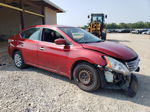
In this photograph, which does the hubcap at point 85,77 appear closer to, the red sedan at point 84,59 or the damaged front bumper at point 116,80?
the red sedan at point 84,59

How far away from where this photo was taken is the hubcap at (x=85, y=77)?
3.49 meters

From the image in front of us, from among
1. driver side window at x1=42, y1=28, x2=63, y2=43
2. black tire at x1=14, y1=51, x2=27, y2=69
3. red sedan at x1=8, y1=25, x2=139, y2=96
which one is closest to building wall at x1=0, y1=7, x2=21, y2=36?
black tire at x1=14, y1=51, x2=27, y2=69

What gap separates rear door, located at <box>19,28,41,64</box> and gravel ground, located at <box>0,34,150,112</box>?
0.67m

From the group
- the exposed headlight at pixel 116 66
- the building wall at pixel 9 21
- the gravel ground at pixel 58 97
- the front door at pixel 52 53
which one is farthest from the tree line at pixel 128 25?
the exposed headlight at pixel 116 66

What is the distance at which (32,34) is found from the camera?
4922 mm

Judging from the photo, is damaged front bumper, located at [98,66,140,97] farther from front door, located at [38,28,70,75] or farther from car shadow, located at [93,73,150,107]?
front door, located at [38,28,70,75]

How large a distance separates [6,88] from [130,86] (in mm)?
3145

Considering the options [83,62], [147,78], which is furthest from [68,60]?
[147,78]

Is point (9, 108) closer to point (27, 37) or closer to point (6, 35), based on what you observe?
point (27, 37)

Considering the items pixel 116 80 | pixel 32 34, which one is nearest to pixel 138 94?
pixel 116 80

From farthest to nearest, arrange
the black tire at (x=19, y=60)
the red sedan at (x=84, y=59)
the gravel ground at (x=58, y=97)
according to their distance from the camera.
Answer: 1. the black tire at (x=19, y=60)
2. the red sedan at (x=84, y=59)
3. the gravel ground at (x=58, y=97)

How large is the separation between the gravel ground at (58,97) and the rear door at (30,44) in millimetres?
667

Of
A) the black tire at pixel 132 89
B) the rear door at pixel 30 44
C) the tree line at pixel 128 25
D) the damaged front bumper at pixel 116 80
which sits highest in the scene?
the tree line at pixel 128 25

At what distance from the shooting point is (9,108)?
110 inches
